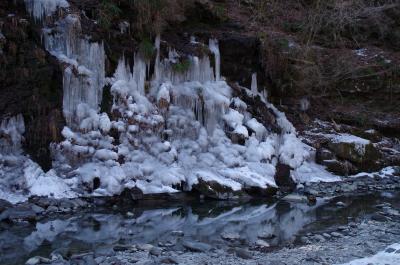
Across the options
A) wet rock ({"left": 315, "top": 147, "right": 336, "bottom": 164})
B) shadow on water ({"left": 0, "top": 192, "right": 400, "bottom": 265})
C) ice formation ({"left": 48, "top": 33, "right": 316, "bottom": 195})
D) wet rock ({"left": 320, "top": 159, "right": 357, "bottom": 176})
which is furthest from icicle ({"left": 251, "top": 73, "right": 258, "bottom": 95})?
shadow on water ({"left": 0, "top": 192, "right": 400, "bottom": 265})

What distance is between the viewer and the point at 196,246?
621 centimetres

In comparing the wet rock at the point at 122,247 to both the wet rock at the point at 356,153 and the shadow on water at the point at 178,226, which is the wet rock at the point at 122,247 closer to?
the shadow on water at the point at 178,226

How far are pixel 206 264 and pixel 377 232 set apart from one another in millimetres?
2976

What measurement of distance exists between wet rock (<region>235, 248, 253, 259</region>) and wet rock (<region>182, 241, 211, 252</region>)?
0.39 meters

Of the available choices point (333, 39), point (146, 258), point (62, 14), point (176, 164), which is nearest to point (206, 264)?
point (146, 258)

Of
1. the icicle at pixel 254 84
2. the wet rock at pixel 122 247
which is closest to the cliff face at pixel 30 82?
the wet rock at pixel 122 247

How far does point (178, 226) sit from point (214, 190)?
188 centimetres

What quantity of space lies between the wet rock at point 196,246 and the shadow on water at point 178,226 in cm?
9

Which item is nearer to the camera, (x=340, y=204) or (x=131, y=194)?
(x=131, y=194)

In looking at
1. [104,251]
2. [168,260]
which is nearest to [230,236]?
[168,260]

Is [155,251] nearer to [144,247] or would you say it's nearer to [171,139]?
[144,247]

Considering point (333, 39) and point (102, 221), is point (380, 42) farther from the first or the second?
point (102, 221)

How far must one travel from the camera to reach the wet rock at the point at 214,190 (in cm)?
902

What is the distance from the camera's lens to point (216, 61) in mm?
11641
